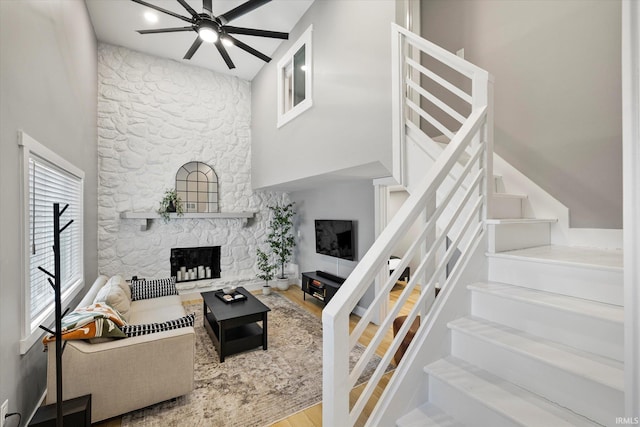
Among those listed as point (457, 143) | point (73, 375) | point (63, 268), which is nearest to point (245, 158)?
point (63, 268)

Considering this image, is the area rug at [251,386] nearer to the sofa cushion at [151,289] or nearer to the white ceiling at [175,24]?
the sofa cushion at [151,289]

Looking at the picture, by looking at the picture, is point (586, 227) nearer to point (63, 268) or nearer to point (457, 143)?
point (457, 143)

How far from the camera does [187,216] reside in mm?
4750

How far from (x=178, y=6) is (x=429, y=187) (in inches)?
159

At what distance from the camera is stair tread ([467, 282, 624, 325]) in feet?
3.66

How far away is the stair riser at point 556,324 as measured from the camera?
3.56 feet

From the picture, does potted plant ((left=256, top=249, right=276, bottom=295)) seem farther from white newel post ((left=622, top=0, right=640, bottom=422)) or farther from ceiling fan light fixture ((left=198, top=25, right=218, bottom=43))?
white newel post ((left=622, top=0, right=640, bottom=422))

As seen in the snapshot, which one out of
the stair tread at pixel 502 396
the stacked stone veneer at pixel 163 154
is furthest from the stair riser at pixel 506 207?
the stacked stone veneer at pixel 163 154

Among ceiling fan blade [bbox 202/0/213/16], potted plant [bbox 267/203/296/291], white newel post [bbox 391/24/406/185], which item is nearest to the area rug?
white newel post [bbox 391/24/406/185]

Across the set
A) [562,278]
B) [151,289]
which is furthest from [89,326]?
[562,278]

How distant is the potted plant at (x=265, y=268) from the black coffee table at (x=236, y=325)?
1.91 metres

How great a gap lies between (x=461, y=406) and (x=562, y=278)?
30.5 inches

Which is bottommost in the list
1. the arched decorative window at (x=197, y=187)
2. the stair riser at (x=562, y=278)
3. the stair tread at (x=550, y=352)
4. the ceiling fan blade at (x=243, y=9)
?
the stair tread at (x=550, y=352)

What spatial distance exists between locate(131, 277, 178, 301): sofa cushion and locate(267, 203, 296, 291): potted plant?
6.79 ft
